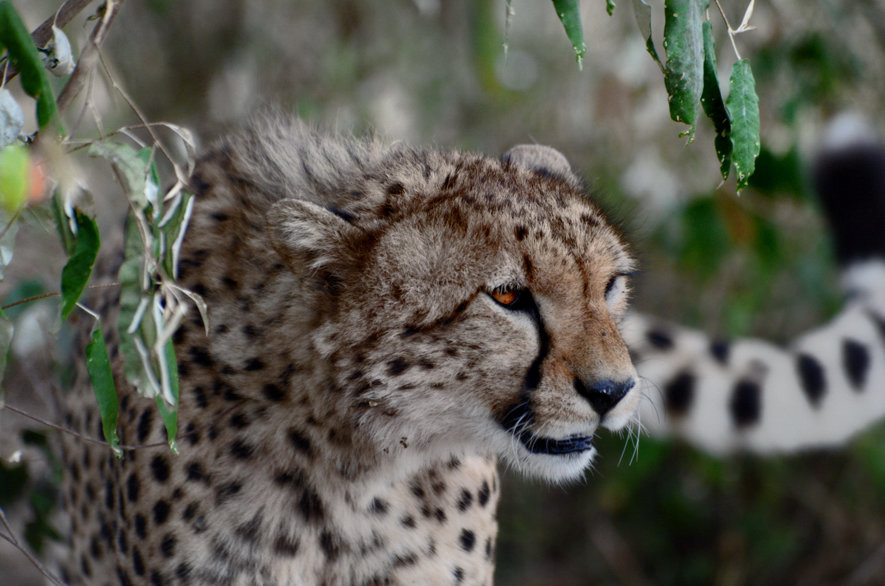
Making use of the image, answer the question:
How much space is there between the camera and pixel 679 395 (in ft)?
7.85

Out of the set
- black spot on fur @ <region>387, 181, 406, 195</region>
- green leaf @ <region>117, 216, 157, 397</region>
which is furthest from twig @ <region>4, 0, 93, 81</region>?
black spot on fur @ <region>387, 181, 406, 195</region>

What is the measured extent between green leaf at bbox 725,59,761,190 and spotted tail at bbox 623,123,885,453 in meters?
0.98

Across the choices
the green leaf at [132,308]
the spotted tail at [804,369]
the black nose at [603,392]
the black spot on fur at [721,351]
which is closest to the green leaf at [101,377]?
the green leaf at [132,308]

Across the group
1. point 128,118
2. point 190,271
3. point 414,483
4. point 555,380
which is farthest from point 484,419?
point 128,118

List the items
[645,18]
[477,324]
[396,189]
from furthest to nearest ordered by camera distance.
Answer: [396,189]
[477,324]
[645,18]

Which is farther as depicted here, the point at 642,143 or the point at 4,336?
the point at 642,143

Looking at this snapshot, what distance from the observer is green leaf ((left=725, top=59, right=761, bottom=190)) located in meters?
1.39

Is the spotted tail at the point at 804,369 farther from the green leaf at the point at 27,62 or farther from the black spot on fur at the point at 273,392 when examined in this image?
the green leaf at the point at 27,62

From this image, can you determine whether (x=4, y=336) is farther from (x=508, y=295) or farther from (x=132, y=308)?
(x=508, y=295)

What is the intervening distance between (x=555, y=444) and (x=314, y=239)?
49 centimetres

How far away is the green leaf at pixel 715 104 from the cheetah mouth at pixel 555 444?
1.53ft

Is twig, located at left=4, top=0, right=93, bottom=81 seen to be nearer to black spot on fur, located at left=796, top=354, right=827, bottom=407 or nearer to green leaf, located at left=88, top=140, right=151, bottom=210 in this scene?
green leaf, located at left=88, top=140, right=151, bottom=210

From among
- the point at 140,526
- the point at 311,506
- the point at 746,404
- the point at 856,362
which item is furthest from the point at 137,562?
the point at 856,362

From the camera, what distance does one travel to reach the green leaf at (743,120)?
1393 millimetres
